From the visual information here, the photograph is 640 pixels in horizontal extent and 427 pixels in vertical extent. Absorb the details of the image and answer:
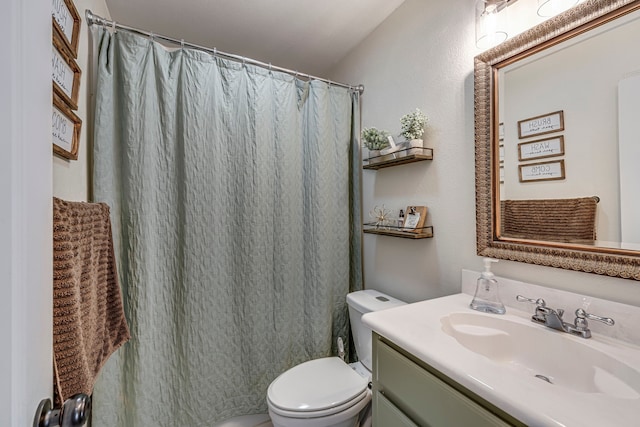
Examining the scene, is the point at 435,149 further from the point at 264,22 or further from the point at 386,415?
the point at 264,22

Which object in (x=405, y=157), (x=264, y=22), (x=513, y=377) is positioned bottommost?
(x=513, y=377)

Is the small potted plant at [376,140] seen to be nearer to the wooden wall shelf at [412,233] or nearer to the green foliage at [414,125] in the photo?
the green foliage at [414,125]

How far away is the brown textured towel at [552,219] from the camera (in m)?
0.88

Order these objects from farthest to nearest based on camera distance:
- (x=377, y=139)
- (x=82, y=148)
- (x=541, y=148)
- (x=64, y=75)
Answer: (x=377, y=139) < (x=82, y=148) < (x=541, y=148) < (x=64, y=75)

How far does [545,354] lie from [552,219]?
0.44m

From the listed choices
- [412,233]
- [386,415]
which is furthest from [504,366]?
[412,233]

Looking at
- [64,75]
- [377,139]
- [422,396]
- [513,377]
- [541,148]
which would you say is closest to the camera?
[513,377]

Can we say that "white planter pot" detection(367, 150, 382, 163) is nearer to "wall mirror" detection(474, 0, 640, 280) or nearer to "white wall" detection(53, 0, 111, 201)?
"wall mirror" detection(474, 0, 640, 280)

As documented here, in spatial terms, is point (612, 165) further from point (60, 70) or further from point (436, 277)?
point (60, 70)

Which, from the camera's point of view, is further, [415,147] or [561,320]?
[415,147]

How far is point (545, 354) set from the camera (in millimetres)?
838

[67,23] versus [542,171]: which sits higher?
[67,23]

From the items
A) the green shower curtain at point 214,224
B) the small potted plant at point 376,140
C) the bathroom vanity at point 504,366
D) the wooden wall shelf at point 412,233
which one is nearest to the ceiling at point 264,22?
the green shower curtain at point 214,224

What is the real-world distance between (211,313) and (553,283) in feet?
4.94
